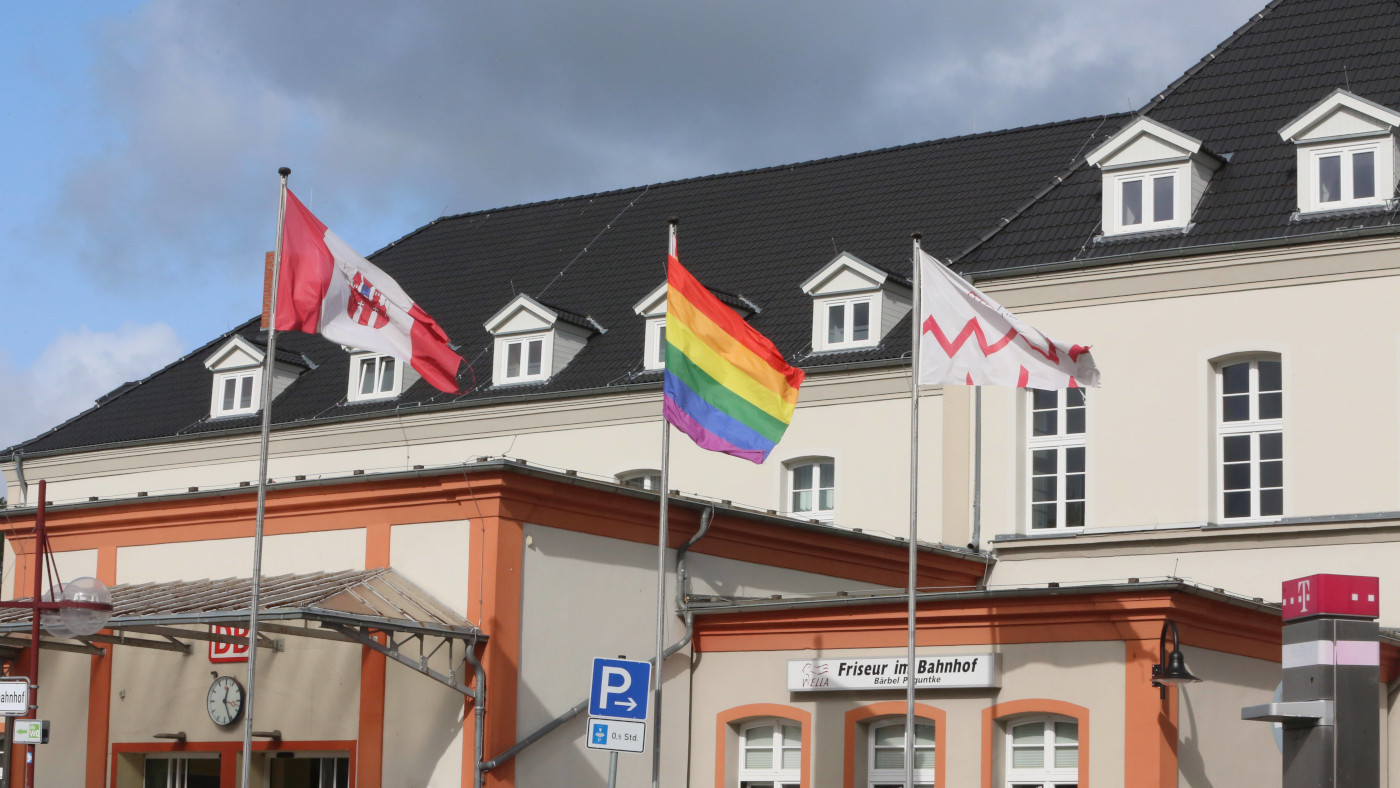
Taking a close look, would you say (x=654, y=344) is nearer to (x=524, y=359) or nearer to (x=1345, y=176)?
(x=524, y=359)

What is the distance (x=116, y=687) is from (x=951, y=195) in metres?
17.0

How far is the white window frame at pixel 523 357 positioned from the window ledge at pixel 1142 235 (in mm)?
10385

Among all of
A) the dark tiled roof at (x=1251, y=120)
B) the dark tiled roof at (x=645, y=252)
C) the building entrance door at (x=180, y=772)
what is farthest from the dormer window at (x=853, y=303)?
the building entrance door at (x=180, y=772)

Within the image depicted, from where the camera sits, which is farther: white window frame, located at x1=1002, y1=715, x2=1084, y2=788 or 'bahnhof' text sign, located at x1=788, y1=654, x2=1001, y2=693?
'bahnhof' text sign, located at x1=788, y1=654, x2=1001, y2=693

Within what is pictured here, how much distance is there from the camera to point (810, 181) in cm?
3500

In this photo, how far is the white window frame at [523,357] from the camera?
105 ft

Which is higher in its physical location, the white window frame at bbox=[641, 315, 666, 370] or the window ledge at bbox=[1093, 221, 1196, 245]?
the window ledge at bbox=[1093, 221, 1196, 245]

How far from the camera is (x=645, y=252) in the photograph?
34.9 meters

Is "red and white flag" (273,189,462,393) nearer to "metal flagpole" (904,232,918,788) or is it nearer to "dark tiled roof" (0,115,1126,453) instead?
"metal flagpole" (904,232,918,788)

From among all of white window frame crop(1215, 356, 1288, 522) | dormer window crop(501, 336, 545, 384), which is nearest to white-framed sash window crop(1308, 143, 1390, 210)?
white window frame crop(1215, 356, 1288, 522)

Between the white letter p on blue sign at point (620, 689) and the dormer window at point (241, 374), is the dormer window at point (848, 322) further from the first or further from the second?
the white letter p on blue sign at point (620, 689)

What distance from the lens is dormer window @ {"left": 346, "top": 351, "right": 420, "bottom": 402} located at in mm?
33906

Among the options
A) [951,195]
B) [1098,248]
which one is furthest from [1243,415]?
[951,195]

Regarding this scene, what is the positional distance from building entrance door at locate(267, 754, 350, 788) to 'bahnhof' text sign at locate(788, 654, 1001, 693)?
456 cm
